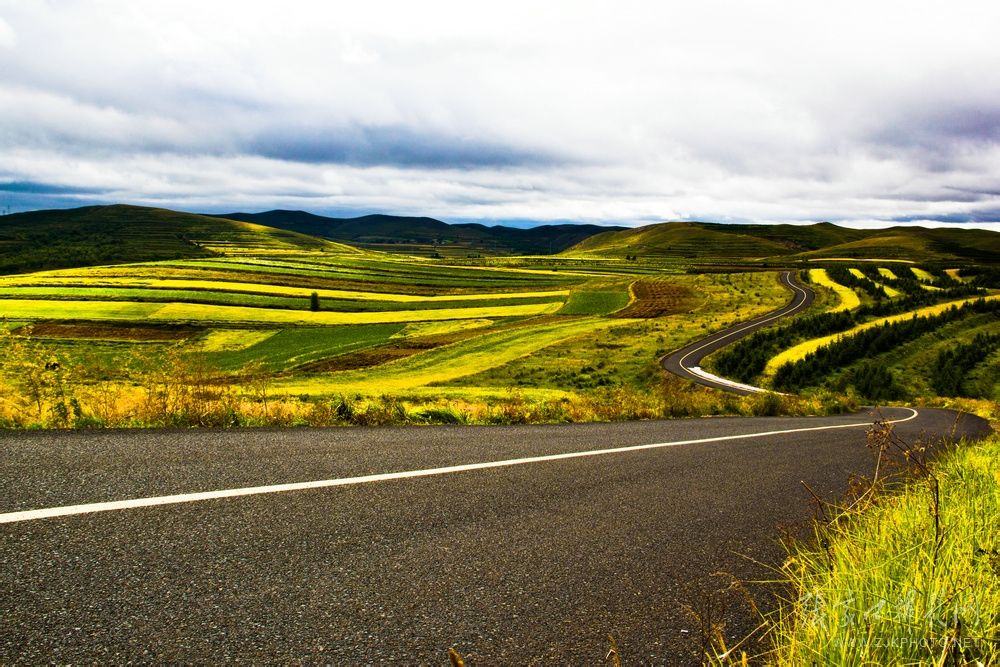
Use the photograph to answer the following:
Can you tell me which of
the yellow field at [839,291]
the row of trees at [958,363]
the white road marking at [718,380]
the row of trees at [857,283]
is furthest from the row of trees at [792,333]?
the row of trees at [958,363]

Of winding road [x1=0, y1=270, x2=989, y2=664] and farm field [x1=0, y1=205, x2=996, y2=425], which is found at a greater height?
winding road [x1=0, y1=270, x2=989, y2=664]

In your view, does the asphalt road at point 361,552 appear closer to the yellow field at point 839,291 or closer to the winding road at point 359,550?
the winding road at point 359,550

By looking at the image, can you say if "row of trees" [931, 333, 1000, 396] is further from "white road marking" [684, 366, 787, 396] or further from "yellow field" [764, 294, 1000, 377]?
"white road marking" [684, 366, 787, 396]

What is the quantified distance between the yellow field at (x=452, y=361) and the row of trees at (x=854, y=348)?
72.8 feet

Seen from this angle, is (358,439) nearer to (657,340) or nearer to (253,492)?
(253,492)

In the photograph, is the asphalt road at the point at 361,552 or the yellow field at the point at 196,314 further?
the yellow field at the point at 196,314

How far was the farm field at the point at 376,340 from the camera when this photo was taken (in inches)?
368

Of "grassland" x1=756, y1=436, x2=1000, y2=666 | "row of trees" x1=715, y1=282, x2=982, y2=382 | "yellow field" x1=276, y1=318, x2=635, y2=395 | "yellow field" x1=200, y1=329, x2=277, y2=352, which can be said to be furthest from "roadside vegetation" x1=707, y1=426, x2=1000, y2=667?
"yellow field" x1=200, y1=329, x2=277, y2=352

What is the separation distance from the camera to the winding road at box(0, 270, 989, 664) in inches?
113

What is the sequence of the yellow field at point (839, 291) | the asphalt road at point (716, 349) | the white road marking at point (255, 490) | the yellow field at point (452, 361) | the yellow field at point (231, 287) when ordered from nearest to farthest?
the white road marking at point (255, 490) → the yellow field at point (452, 361) → the asphalt road at point (716, 349) → the yellow field at point (839, 291) → the yellow field at point (231, 287)

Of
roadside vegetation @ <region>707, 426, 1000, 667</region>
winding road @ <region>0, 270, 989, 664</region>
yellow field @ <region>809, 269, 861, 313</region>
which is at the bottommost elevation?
winding road @ <region>0, 270, 989, 664</region>

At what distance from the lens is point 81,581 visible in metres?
3.17

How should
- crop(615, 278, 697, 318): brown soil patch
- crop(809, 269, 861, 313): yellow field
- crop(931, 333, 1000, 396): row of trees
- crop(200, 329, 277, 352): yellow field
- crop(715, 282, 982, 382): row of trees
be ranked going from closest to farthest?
crop(931, 333, 1000, 396): row of trees, crop(715, 282, 982, 382): row of trees, crop(200, 329, 277, 352): yellow field, crop(809, 269, 861, 313): yellow field, crop(615, 278, 697, 318): brown soil patch

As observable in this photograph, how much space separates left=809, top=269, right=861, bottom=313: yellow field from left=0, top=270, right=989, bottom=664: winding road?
7710cm
